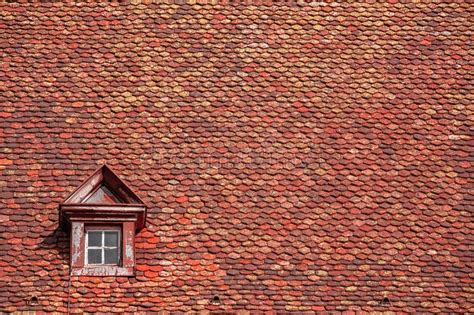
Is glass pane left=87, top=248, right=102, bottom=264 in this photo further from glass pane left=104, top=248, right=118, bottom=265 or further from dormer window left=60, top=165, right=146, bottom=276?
glass pane left=104, top=248, right=118, bottom=265

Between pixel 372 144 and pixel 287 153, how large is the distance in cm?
170

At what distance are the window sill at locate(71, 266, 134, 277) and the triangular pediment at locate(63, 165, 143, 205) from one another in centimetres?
123

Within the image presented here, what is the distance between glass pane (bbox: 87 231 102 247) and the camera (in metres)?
29.8

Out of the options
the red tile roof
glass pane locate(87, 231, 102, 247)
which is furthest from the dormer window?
the red tile roof

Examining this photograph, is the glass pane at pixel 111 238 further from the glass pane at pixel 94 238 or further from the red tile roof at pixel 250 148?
the red tile roof at pixel 250 148

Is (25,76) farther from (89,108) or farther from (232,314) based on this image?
(232,314)

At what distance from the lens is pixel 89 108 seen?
32.4 meters

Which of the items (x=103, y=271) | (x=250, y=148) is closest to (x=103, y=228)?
(x=103, y=271)

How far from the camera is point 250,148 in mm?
31859

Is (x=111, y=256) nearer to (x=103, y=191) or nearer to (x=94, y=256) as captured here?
(x=94, y=256)

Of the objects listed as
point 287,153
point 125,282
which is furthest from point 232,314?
point 287,153

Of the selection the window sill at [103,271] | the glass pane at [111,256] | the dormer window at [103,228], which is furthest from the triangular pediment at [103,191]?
the window sill at [103,271]

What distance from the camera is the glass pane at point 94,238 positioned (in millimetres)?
29828

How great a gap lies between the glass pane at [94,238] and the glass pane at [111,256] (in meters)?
0.21
